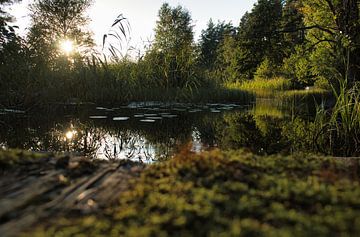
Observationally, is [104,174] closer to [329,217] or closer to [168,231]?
[168,231]

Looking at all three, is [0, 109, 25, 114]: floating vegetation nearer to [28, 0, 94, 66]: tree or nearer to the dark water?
the dark water

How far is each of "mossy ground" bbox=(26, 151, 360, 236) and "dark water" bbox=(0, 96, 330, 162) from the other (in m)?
2.37

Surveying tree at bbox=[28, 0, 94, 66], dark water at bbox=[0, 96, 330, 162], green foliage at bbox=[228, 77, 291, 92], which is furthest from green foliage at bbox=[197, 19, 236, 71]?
dark water at bbox=[0, 96, 330, 162]

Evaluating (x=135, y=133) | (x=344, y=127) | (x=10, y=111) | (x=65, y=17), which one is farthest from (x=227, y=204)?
(x=65, y=17)

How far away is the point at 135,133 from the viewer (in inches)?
253

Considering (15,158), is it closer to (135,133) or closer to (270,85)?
(135,133)

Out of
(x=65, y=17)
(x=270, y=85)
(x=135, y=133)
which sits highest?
(x=65, y=17)

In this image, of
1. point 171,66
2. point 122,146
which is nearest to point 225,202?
point 122,146

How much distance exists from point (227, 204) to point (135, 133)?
501cm

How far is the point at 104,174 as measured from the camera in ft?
7.43

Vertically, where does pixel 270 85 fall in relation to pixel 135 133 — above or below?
above

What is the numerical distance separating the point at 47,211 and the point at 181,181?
77 centimetres

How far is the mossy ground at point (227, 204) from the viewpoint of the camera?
4.26 ft

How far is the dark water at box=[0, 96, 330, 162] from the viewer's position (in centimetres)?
516
